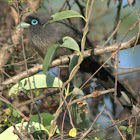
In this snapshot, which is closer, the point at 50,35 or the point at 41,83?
the point at 41,83

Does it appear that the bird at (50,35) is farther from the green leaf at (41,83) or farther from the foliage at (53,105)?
the green leaf at (41,83)

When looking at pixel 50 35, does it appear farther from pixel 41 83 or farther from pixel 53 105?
pixel 41 83

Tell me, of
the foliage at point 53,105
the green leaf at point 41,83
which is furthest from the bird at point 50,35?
the green leaf at point 41,83

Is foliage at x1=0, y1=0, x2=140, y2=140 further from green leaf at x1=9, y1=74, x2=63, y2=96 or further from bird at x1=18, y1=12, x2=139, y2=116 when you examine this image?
bird at x1=18, y1=12, x2=139, y2=116

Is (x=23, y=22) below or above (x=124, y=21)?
above

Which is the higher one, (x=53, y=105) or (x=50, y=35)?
(x=50, y=35)

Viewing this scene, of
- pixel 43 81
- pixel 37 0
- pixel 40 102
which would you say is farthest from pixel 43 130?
pixel 37 0

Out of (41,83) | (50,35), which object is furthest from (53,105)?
(41,83)

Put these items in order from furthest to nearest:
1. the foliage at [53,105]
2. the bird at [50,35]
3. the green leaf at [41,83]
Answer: the bird at [50,35] → the green leaf at [41,83] → the foliage at [53,105]

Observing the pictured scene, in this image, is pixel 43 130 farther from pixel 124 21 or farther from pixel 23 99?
pixel 124 21

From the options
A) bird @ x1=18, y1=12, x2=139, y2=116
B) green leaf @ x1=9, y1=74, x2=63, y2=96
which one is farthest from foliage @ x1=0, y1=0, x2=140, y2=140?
bird @ x1=18, y1=12, x2=139, y2=116

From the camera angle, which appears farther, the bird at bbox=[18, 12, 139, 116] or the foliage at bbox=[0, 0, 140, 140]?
the bird at bbox=[18, 12, 139, 116]

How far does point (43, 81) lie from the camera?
2799 millimetres

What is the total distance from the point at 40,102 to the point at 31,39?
48.2 inches
